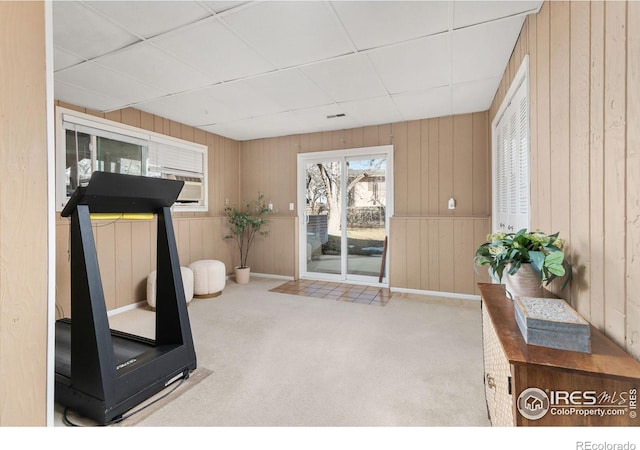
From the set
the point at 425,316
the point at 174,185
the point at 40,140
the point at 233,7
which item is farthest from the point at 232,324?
the point at 233,7

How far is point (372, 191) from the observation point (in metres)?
4.75

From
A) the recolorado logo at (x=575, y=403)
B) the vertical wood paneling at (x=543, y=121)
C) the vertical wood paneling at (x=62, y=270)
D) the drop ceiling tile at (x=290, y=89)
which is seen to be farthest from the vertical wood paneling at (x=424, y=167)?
the vertical wood paneling at (x=62, y=270)

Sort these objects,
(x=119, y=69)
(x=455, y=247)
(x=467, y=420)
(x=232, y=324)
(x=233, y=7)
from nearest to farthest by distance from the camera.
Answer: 1. (x=467, y=420)
2. (x=233, y=7)
3. (x=119, y=69)
4. (x=232, y=324)
5. (x=455, y=247)

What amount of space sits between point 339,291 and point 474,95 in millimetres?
3081

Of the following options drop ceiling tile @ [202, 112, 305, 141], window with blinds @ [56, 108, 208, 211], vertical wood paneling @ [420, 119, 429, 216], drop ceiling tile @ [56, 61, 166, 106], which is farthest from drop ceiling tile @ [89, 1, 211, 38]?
vertical wood paneling @ [420, 119, 429, 216]

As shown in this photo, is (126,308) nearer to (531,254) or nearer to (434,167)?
(531,254)

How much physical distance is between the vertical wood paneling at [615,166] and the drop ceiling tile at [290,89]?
2.25m

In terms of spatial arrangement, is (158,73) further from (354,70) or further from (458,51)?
(458,51)

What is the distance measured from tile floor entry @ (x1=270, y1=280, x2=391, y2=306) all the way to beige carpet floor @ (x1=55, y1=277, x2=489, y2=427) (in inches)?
10.2

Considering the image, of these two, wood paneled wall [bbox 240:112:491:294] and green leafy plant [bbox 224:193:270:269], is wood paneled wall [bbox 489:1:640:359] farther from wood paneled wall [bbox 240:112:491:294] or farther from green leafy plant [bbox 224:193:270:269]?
green leafy plant [bbox 224:193:270:269]

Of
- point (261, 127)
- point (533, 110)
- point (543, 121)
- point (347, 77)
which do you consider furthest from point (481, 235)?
point (261, 127)

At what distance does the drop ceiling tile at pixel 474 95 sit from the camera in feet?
10.1

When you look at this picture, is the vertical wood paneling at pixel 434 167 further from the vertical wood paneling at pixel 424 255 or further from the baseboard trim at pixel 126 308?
the baseboard trim at pixel 126 308

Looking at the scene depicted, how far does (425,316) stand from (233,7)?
132 inches
